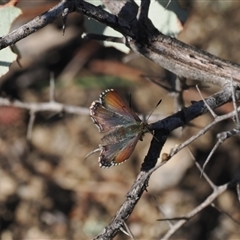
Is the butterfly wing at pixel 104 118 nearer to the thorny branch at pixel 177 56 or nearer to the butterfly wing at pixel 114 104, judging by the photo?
the butterfly wing at pixel 114 104

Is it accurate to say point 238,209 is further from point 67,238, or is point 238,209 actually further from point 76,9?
point 76,9

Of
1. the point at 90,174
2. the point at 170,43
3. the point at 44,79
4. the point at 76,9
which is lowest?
the point at 90,174

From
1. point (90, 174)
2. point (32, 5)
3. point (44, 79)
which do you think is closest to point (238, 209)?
point (90, 174)

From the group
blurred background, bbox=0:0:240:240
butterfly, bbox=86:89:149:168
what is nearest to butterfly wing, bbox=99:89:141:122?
butterfly, bbox=86:89:149:168

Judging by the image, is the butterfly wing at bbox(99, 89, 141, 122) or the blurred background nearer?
the butterfly wing at bbox(99, 89, 141, 122)

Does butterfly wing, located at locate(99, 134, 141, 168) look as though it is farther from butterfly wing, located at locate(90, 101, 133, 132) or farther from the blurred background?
the blurred background

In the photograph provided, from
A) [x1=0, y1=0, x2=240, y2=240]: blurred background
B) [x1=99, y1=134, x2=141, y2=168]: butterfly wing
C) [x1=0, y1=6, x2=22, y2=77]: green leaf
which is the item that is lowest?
[x1=0, y1=0, x2=240, y2=240]: blurred background
